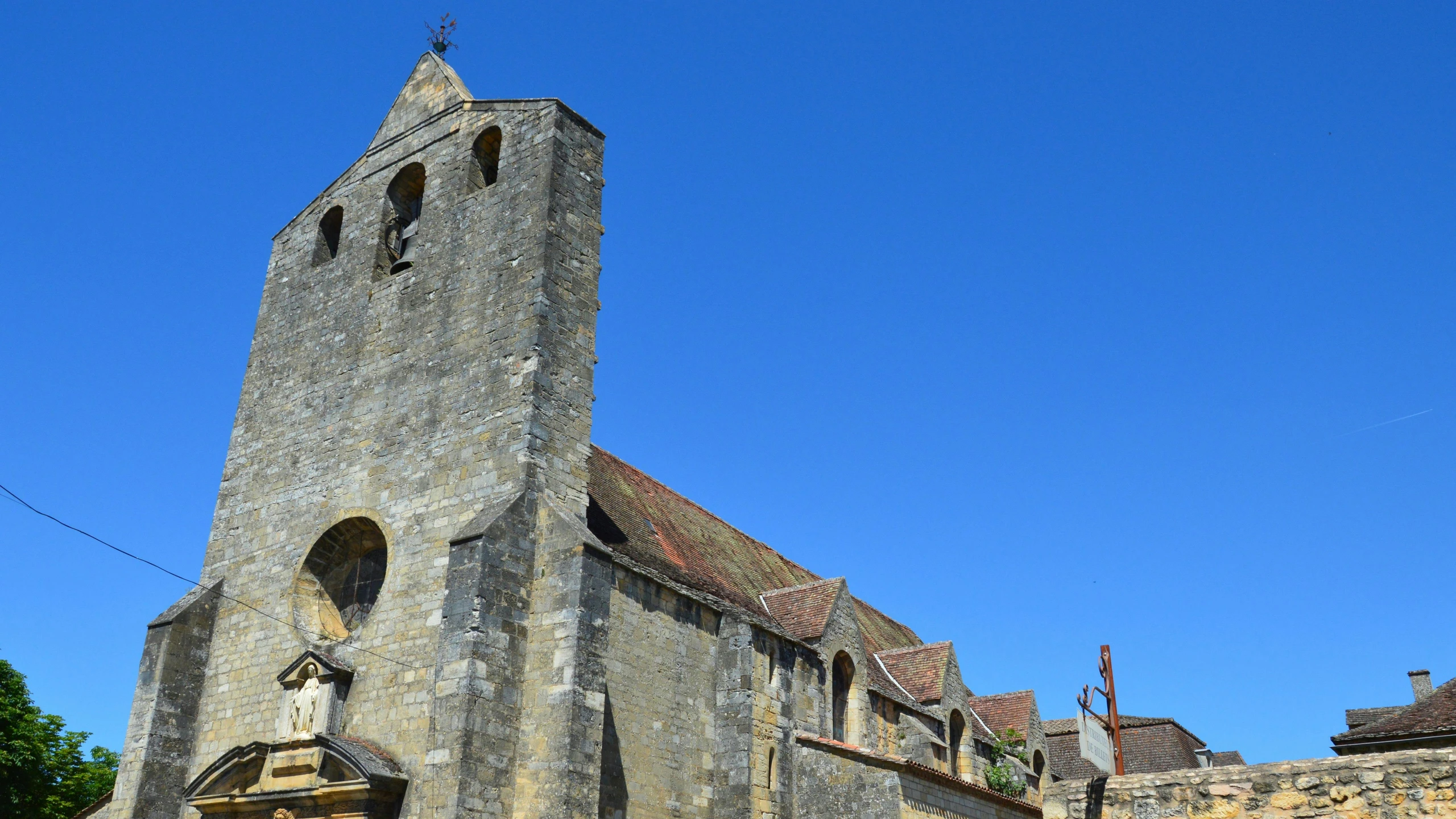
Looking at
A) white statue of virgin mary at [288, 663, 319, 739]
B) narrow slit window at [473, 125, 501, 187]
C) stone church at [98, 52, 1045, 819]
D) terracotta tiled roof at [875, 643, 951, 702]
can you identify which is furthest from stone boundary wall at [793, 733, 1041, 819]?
narrow slit window at [473, 125, 501, 187]

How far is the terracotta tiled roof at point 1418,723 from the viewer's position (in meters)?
18.1

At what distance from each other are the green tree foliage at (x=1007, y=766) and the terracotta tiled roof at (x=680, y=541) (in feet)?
11.3

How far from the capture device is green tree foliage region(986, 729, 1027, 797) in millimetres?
23219

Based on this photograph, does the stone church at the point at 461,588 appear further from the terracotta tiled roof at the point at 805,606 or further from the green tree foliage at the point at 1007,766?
the green tree foliage at the point at 1007,766

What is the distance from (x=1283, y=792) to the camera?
26.4 feet

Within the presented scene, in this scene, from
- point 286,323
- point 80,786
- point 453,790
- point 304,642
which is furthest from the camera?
point 80,786

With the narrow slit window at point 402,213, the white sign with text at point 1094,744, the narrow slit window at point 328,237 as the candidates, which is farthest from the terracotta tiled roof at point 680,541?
the white sign with text at point 1094,744

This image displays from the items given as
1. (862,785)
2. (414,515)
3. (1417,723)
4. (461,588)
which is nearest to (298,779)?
(461,588)

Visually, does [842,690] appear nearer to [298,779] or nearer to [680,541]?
[680,541]

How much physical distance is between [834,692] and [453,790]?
9277 mm

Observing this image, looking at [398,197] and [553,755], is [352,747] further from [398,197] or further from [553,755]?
[398,197]

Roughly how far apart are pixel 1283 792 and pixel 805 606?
1278cm

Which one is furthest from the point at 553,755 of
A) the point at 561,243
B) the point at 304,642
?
the point at 561,243

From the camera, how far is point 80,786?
28203 millimetres
